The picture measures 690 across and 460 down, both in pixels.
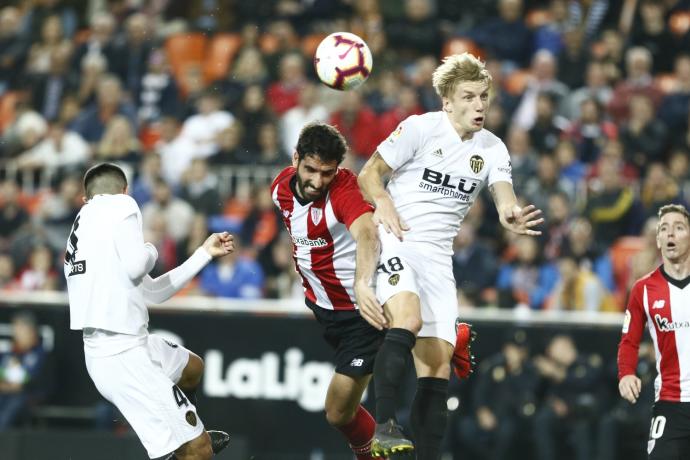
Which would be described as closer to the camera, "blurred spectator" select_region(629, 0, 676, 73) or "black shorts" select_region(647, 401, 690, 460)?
"black shorts" select_region(647, 401, 690, 460)

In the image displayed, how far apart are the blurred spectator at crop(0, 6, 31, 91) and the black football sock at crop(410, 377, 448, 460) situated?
35.4 ft

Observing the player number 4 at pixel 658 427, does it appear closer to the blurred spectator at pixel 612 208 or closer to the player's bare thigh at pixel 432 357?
the player's bare thigh at pixel 432 357

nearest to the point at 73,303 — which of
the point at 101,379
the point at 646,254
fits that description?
the point at 101,379

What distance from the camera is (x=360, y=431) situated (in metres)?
7.93

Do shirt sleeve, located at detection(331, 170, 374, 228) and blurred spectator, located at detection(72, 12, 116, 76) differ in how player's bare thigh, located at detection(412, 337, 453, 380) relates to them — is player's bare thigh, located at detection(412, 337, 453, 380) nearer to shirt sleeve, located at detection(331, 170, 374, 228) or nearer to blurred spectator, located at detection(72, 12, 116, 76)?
shirt sleeve, located at detection(331, 170, 374, 228)

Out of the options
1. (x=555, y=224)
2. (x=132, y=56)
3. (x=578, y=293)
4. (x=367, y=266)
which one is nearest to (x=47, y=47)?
(x=132, y=56)

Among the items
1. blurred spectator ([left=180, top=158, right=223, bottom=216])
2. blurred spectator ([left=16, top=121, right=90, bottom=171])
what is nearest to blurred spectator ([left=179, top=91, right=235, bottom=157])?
blurred spectator ([left=180, top=158, right=223, bottom=216])

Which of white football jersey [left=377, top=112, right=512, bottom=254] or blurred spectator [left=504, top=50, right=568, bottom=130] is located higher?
blurred spectator [left=504, top=50, right=568, bottom=130]

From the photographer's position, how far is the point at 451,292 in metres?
7.54

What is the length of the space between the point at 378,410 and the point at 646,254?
17.7ft

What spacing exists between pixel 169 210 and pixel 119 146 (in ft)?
4.39

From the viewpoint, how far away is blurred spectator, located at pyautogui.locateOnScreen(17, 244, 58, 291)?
1328cm

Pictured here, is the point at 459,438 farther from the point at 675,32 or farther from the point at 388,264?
the point at 675,32

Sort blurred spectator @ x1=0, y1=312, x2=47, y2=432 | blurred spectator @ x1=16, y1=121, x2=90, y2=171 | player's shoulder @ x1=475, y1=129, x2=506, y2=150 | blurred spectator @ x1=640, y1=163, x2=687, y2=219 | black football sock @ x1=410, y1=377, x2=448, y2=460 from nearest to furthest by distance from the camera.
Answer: black football sock @ x1=410, y1=377, x2=448, y2=460, player's shoulder @ x1=475, y1=129, x2=506, y2=150, blurred spectator @ x1=0, y1=312, x2=47, y2=432, blurred spectator @ x1=640, y1=163, x2=687, y2=219, blurred spectator @ x1=16, y1=121, x2=90, y2=171
